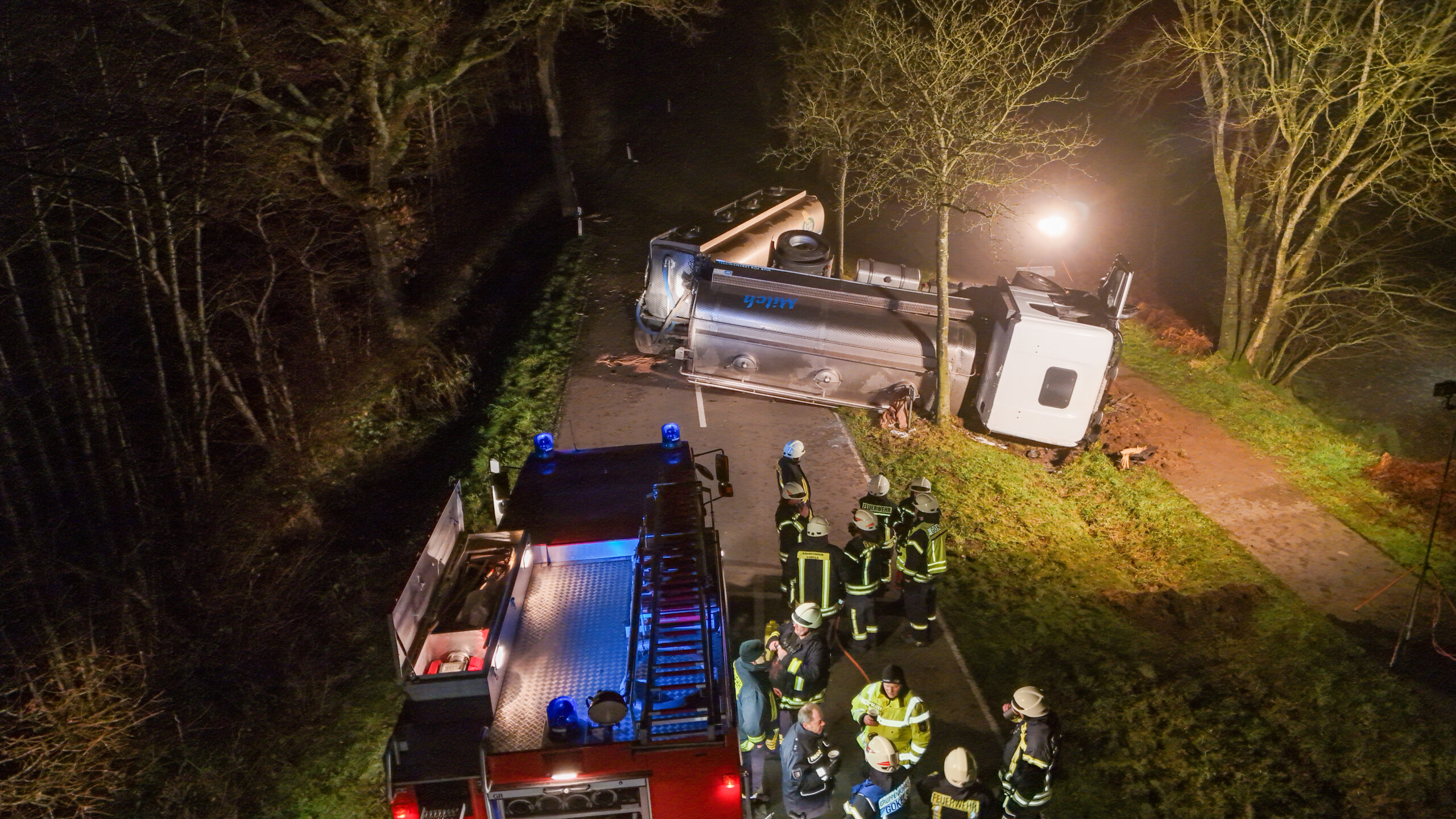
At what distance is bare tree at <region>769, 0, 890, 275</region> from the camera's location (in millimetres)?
16609

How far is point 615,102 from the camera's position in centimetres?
3609

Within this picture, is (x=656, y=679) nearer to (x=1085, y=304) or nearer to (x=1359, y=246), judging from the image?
(x=1085, y=304)

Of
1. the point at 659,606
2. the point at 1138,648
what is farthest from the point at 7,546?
the point at 1138,648

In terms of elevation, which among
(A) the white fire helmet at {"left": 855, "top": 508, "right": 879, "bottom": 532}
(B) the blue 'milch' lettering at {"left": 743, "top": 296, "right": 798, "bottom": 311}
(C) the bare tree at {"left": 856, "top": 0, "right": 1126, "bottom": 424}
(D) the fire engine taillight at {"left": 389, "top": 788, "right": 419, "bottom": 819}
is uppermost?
(C) the bare tree at {"left": 856, "top": 0, "right": 1126, "bottom": 424}

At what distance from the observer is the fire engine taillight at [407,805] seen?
15.7 feet

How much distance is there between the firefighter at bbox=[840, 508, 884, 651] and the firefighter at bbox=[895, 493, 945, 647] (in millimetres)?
313

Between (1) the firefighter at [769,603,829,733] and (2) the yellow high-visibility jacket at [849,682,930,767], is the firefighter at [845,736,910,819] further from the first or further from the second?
(1) the firefighter at [769,603,829,733]

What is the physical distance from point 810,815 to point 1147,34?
25276mm

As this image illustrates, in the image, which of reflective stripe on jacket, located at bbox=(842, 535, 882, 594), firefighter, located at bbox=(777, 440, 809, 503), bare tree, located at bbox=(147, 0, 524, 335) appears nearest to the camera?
reflective stripe on jacket, located at bbox=(842, 535, 882, 594)

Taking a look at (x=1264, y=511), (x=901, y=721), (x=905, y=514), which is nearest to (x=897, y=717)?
(x=901, y=721)

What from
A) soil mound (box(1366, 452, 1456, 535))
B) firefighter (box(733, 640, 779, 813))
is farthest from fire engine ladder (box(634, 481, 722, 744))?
soil mound (box(1366, 452, 1456, 535))

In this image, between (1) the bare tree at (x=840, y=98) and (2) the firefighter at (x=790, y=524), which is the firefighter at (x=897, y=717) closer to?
(2) the firefighter at (x=790, y=524)

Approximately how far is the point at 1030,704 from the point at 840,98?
14482 millimetres

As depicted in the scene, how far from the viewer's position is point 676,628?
587 centimetres
